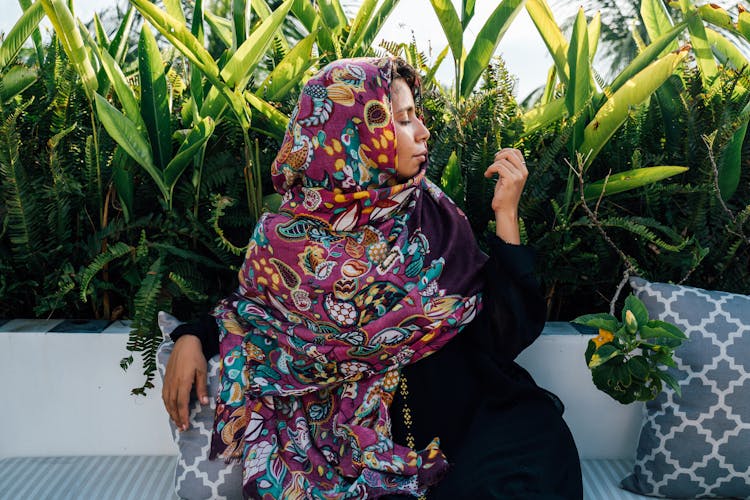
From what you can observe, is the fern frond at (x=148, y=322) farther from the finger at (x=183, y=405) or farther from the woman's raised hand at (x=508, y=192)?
the woman's raised hand at (x=508, y=192)

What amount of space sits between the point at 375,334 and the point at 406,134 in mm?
415

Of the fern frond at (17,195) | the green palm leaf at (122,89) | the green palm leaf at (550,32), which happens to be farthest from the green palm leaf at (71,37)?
the green palm leaf at (550,32)

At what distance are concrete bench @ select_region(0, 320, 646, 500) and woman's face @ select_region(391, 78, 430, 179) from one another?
613 millimetres

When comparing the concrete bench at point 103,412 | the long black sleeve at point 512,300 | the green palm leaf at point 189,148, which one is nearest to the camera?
the long black sleeve at point 512,300

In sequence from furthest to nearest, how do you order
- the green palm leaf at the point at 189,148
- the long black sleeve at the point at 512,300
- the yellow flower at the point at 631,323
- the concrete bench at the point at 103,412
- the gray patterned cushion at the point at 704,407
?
the concrete bench at the point at 103,412
the green palm leaf at the point at 189,148
the gray patterned cushion at the point at 704,407
the long black sleeve at the point at 512,300
the yellow flower at the point at 631,323

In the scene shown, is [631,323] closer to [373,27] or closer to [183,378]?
[183,378]

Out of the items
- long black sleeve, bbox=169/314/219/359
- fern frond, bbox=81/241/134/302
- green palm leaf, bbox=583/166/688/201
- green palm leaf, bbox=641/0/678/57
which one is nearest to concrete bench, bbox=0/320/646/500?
fern frond, bbox=81/241/134/302

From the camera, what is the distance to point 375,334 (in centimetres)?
143

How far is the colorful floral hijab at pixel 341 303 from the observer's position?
→ 138 cm

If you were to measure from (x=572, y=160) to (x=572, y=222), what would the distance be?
0.52ft

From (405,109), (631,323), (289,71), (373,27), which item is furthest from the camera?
(373,27)

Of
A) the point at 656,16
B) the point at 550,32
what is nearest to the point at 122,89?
the point at 550,32

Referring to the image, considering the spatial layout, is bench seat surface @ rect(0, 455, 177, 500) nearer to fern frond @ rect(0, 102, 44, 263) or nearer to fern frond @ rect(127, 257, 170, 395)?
fern frond @ rect(127, 257, 170, 395)

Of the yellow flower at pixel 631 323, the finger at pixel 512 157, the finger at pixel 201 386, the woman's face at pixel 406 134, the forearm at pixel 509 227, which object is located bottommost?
the finger at pixel 201 386
